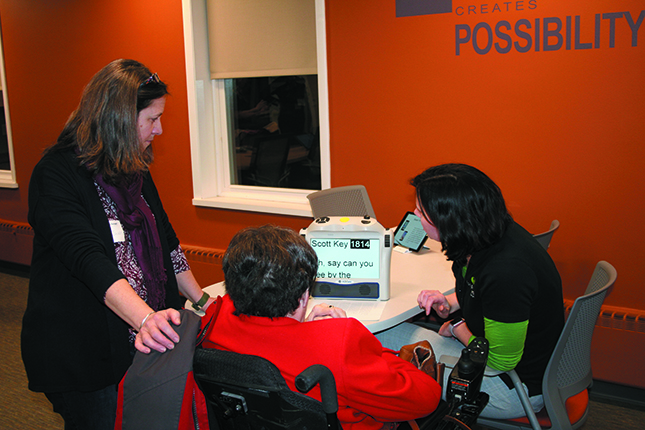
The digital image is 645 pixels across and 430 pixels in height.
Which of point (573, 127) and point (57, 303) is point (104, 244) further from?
point (573, 127)

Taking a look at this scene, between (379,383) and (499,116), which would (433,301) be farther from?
(499,116)

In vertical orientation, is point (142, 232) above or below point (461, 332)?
above

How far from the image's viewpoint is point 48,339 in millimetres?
1435

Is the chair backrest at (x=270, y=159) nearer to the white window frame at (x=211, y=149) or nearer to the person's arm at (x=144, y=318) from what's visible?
the white window frame at (x=211, y=149)

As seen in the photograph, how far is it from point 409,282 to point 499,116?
124 cm

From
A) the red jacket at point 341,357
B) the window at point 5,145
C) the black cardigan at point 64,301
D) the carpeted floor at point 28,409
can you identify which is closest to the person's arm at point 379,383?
the red jacket at point 341,357

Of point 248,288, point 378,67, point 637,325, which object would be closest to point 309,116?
point 378,67

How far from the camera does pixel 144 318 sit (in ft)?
4.21

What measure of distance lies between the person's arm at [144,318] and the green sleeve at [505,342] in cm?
95

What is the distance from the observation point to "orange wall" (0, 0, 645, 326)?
263 centimetres

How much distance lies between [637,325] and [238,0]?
10.8 feet

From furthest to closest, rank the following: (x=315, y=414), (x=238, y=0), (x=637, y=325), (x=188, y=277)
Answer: (x=238, y=0)
(x=637, y=325)
(x=188, y=277)
(x=315, y=414)

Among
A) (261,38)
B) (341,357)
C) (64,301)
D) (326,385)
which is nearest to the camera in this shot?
(326,385)

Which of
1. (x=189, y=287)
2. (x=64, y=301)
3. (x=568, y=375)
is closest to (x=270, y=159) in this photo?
(x=189, y=287)
